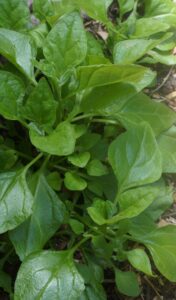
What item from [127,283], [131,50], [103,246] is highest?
[131,50]

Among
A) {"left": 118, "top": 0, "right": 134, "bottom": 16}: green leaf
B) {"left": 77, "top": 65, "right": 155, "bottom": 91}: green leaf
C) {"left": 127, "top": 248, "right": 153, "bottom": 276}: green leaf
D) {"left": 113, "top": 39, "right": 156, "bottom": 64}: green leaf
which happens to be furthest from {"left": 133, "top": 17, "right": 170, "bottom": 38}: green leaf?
{"left": 127, "top": 248, "right": 153, "bottom": 276}: green leaf

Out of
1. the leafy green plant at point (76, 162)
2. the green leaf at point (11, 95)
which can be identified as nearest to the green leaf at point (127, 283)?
the leafy green plant at point (76, 162)

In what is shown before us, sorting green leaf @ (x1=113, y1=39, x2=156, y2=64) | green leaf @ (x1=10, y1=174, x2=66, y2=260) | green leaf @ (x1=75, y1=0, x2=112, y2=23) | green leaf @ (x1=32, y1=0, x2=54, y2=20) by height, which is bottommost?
green leaf @ (x1=10, y1=174, x2=66, y2=260)

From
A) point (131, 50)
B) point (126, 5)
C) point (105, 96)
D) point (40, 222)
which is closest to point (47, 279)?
point (40, 222)

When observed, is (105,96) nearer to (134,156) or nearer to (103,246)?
(134,156)

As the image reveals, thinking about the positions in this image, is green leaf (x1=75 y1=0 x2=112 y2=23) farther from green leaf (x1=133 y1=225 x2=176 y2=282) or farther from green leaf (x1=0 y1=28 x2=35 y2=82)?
green leaf (x1=133 y1=225 x2=176 y2=282)

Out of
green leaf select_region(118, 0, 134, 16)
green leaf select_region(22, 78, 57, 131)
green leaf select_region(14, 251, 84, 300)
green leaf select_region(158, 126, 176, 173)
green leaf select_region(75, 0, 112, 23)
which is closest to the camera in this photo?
green leaf select_region(14, 251, 84, 300)
